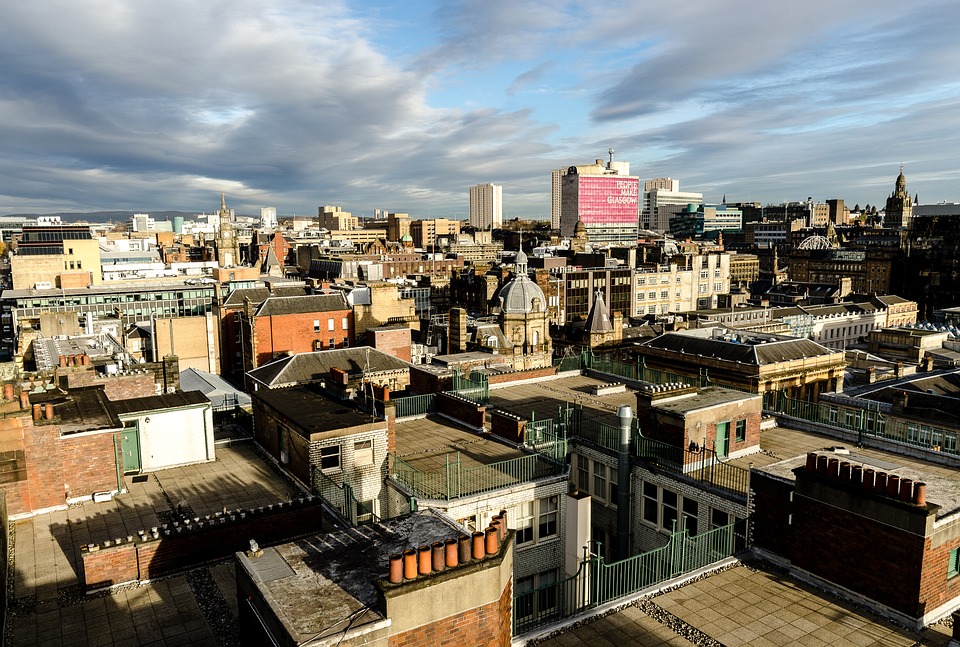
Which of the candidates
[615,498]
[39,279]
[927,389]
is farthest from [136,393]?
[39,279]

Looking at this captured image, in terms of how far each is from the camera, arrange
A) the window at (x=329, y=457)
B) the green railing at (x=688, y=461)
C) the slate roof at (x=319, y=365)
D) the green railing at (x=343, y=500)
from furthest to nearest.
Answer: the slate roof at (x=319, y=365) < the window at (x=329, y=457) < the green railing at (x=688, y=461) < the green railing at (x=343, y=500)

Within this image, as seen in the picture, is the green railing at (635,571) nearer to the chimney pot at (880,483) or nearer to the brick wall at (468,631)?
the brick wall at (468,631)

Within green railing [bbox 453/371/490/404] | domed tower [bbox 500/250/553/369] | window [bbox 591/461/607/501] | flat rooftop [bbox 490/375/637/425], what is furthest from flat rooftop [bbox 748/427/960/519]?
domed tower [bbox 500/250/553/369]

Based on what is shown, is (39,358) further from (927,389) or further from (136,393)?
(927,389)

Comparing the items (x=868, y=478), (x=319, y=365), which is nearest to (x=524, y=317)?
(x=319, y=365)

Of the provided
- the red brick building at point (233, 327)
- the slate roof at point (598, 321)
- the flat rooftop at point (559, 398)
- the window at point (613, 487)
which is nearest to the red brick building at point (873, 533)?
the window at point (613, 487)

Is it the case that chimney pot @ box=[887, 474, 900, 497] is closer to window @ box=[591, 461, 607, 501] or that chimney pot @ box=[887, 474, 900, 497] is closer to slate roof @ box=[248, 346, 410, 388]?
window @ box=[591, 461, 607, 501]

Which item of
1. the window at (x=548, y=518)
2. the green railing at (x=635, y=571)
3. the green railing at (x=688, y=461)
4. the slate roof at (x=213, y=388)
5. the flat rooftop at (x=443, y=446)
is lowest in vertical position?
the slate roof at (x=213, y=388)
